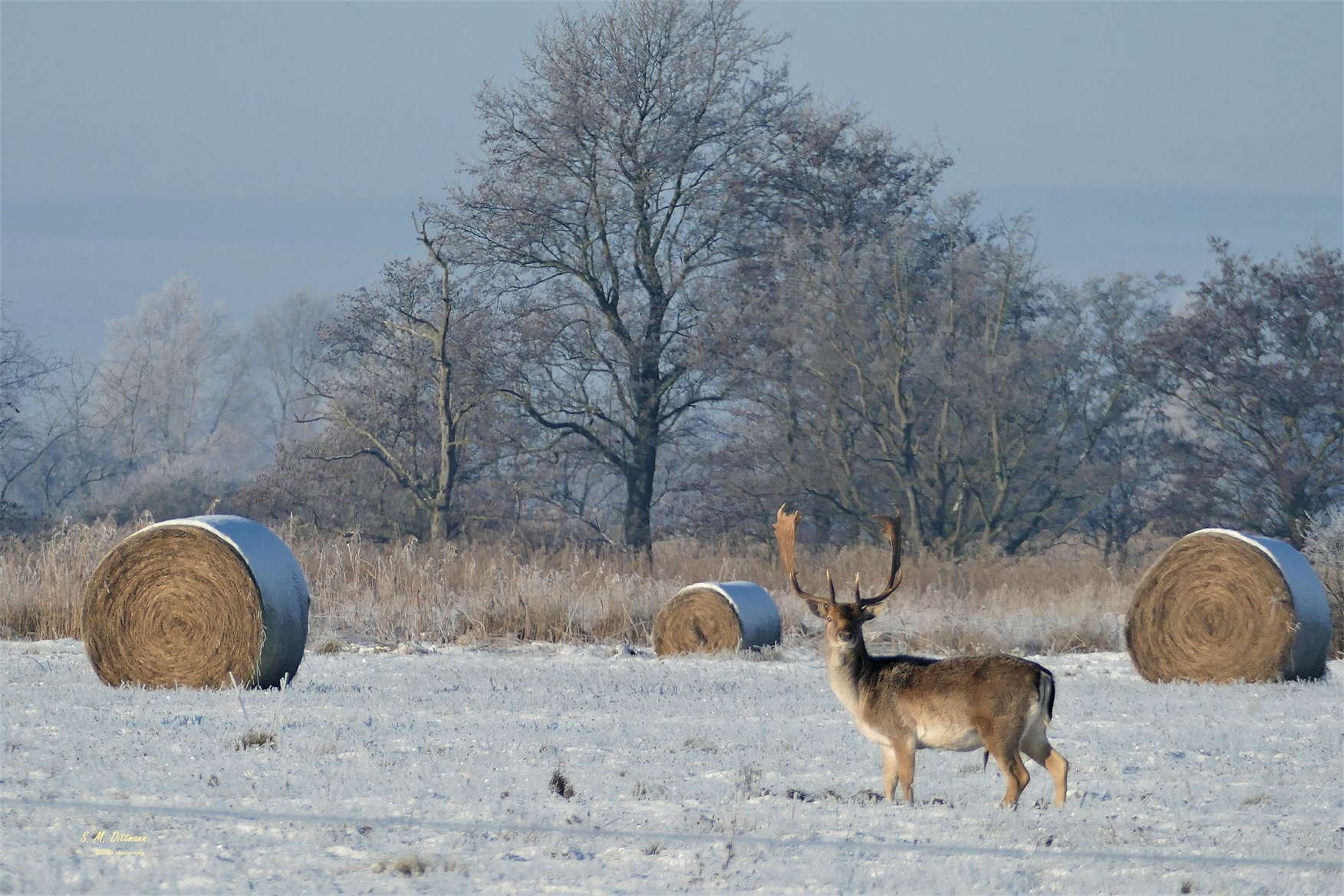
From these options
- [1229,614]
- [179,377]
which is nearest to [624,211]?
[1229,614]

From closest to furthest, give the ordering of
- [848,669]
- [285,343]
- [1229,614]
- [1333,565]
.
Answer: [848,669] → [1229,614] → [1333,565] → [285,343]

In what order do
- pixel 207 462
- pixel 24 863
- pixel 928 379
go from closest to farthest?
pixel 24 863
pixel 928 379
pixel 207 462

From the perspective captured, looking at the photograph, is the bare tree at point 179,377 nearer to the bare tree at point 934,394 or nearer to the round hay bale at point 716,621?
the bare tree at point 934,394

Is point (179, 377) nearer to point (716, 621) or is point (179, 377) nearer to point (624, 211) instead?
point (624, 211)

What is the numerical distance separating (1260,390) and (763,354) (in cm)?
1023

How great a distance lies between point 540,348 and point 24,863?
26218mm

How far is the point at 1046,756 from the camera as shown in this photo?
6.38 m

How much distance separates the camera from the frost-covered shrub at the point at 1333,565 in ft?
51.5

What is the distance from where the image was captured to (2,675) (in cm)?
1060

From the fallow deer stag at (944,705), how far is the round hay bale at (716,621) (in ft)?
27.9

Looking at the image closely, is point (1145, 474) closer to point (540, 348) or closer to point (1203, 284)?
point (1203, 284)

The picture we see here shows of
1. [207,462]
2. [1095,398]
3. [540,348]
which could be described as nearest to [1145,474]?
[1095,398]

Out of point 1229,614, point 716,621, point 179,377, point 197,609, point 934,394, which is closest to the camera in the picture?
point 197,609

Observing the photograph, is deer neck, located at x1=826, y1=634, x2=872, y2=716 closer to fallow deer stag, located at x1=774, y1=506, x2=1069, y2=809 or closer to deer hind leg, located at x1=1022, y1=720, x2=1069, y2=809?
fallow deer stag, located at x1=774, y1=506, x2=1069, y2=809
